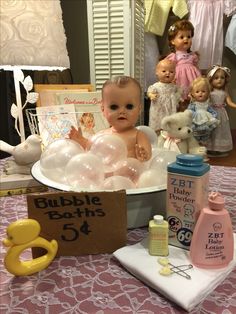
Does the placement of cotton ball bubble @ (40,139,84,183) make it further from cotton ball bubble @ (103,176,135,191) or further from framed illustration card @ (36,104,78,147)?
framed illustration card @ (36,104,78,147)

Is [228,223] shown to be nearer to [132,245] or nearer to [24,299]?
[132,245]

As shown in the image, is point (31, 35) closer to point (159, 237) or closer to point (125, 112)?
point (125, 112)

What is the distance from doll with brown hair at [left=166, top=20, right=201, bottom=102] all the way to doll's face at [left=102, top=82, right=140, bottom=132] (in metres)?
1.62

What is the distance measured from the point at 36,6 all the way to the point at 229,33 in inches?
74.7

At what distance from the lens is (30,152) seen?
0.83 m

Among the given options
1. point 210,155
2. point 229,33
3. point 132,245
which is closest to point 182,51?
point 229,33

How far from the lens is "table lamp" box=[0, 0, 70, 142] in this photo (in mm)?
806

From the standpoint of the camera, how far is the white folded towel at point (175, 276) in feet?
1.34

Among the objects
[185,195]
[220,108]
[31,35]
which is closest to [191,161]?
[185,195]

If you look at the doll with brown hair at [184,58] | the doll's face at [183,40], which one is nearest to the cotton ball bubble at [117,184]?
the doll with brown hair at [184,58]

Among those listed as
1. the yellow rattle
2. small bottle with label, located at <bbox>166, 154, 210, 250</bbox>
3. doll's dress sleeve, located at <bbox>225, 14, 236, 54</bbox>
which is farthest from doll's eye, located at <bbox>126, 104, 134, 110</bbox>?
doll's dress sleeve, located at <bbox>225, 14, 236, 54</bbox>

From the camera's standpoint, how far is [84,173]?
1.94ft

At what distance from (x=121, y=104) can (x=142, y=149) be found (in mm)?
114

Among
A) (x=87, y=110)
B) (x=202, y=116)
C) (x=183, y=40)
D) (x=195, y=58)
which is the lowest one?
(x=202, y=116)
